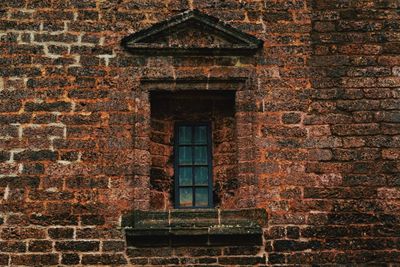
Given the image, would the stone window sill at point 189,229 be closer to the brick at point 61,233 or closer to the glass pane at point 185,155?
the brick at point 61,233

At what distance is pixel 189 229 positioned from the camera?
7.03 metres

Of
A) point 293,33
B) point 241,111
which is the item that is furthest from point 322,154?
point 293,33

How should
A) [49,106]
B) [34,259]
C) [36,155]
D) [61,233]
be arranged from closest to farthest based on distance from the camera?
[34,259]
[61,233]
[36,155]
[49,106]

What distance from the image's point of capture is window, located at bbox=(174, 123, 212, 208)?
7.61 m

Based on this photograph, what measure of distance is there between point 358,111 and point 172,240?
105 inches

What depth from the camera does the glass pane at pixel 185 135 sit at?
7797 millimetres

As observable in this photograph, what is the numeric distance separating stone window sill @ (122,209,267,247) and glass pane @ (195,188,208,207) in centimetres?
40

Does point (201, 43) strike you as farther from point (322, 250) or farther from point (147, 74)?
point (322, 250)

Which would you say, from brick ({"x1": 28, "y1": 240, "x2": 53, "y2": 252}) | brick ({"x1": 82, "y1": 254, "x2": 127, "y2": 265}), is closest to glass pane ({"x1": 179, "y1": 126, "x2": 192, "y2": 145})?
brick ({"x1": 82, "y1": 254, "x2": 127, "y2": 265})

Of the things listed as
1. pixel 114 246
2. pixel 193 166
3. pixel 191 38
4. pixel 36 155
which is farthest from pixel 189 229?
pixel 191 38

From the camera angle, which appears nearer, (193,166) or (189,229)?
(189,229)

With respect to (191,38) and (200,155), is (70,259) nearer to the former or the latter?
(200,155)

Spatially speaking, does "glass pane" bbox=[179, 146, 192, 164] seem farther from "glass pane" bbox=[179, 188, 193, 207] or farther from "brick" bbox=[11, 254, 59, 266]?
"brick" bbox=[11, 254, 59, 266]

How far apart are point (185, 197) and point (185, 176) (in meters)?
0.25
